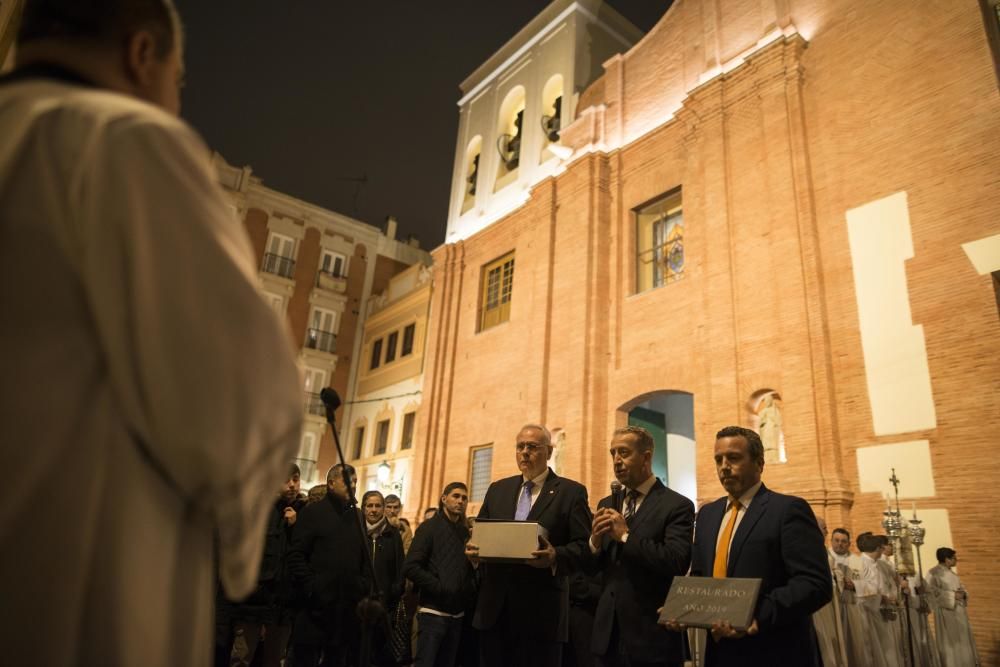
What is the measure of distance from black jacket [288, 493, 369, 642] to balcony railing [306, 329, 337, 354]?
2211cm

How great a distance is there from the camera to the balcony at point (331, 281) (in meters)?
27.8

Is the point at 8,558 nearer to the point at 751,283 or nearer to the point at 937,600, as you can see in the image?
the point at 937,600

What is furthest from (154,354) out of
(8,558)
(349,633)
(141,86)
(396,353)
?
(396,353)

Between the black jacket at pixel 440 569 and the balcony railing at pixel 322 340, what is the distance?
22.2 meters

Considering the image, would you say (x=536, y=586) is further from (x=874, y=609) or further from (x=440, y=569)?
(x=874, y=609)

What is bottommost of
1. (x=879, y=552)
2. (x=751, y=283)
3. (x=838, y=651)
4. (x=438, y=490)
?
(x=838, y=651)

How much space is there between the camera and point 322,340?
1070 inches

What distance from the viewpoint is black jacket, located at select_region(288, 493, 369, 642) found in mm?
5258

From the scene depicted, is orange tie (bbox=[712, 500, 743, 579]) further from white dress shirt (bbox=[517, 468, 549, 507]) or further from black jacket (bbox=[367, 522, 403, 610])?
black jacket (bbox=[367, 522, 403, 610])

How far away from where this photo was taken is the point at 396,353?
24594mm

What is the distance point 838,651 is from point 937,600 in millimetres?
1298

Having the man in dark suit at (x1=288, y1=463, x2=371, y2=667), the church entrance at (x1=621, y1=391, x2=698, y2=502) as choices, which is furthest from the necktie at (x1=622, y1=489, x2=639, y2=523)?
the church entrance at (x1=621, y1=391, x2=698, y2=502)

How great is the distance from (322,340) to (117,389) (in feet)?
88.6

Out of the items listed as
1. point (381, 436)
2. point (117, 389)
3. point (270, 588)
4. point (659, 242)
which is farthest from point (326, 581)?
point (381, 436)
